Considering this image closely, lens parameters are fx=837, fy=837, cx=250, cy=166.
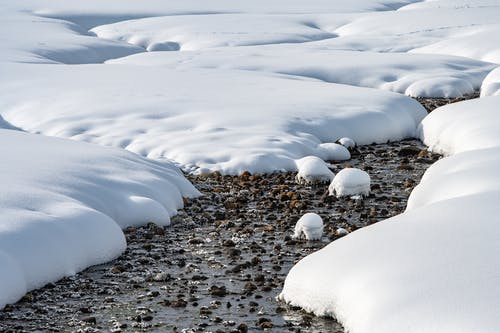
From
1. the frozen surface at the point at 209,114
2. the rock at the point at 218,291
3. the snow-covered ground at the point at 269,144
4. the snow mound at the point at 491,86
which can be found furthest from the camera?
the snow mound at the point at 491,86

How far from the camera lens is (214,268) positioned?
898 centimetres

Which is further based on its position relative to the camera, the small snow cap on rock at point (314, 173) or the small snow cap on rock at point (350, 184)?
the small snow cap on rock at point (314, 173)

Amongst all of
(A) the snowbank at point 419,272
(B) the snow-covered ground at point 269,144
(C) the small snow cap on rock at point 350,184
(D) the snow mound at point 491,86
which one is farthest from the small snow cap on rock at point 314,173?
(D) the snow mound at point 491,86

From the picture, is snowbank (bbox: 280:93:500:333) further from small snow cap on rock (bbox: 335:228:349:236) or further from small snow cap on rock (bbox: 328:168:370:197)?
small snow cap on rock (bbox: 328:168:370:197)

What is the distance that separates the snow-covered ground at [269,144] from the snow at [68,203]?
3 centimetres

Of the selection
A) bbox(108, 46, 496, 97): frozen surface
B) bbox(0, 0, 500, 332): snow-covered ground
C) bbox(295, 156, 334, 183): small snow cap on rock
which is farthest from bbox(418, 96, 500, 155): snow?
bbox(108, 46, 496, 97): frozen surface

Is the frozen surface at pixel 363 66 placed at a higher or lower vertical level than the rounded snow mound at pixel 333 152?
higher

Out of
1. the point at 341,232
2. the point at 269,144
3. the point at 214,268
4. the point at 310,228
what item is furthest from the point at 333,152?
the point at 214,268

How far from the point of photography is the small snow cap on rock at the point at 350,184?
39.4 ft

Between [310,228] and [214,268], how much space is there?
148 cm

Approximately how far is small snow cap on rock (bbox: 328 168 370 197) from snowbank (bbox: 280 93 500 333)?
2627 mm

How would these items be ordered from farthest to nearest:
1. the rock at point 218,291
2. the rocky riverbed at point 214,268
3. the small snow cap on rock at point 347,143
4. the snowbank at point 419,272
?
the small snow cap on rock at point 347,143 → the rock at point 218,291 → the rocky riverbed at point 214,268 → the snowbank at point 419,272

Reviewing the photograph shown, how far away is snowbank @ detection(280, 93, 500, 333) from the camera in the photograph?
5.96 meters

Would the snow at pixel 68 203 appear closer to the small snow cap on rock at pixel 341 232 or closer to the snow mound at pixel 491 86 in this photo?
the small snow cap on rock at pixel 341 232
